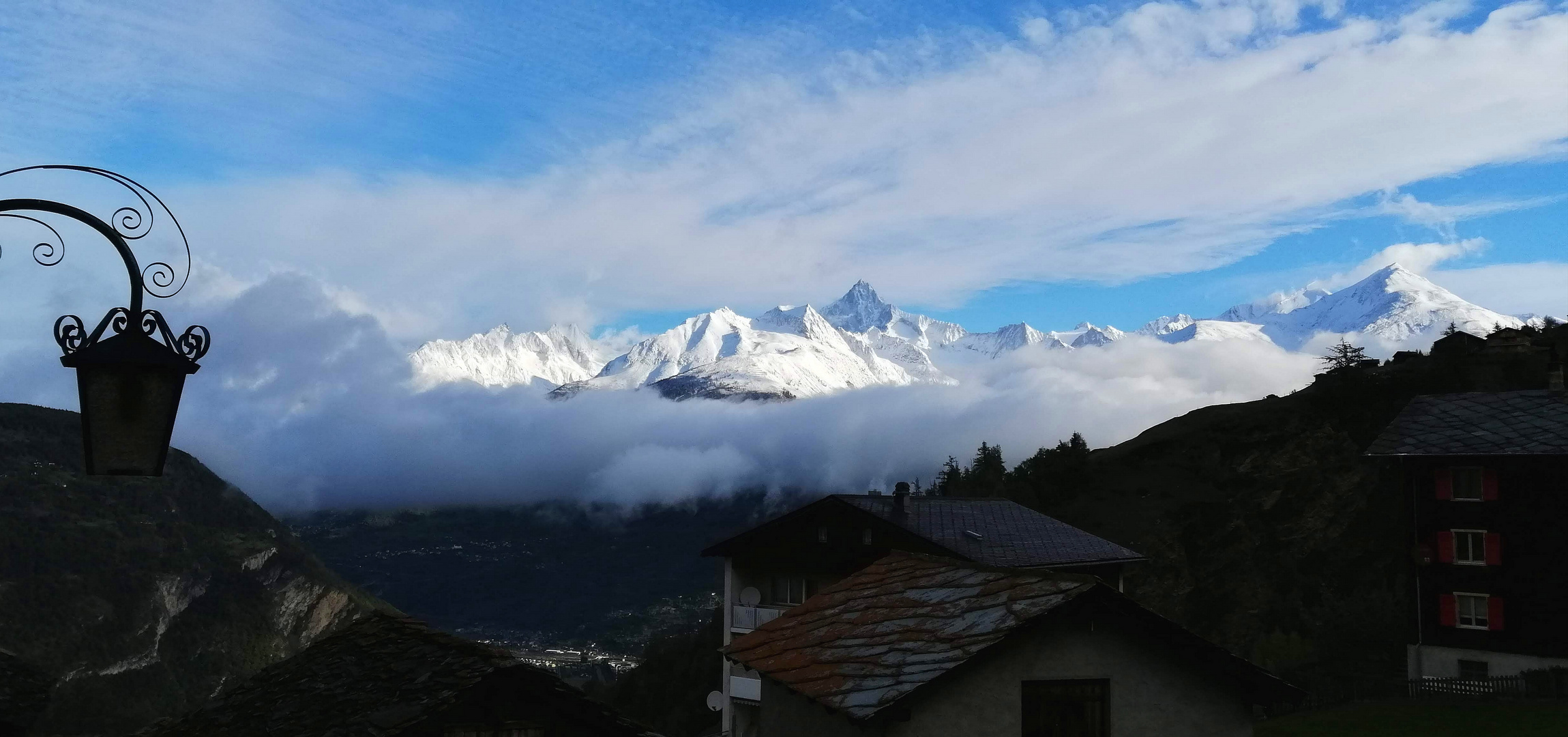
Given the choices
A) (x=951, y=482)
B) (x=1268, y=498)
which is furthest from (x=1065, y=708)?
(x=951, y=482)

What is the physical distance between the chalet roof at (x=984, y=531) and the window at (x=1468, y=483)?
13.2 meters

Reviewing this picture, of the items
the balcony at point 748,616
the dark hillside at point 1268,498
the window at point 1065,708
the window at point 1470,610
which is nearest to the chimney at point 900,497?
the balcony at point 748,616

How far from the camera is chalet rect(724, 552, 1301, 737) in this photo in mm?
13789

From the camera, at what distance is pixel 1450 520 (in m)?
48.3

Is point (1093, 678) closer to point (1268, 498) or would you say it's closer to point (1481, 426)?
point (1481, 426)

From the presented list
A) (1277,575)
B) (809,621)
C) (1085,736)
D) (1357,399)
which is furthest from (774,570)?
(1357,399)

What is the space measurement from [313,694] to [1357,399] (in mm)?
97468

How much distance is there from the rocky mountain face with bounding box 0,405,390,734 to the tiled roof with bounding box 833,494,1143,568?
110454 mm

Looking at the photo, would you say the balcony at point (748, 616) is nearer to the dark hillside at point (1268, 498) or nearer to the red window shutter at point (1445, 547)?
the red window shutter at point (1445, 547)

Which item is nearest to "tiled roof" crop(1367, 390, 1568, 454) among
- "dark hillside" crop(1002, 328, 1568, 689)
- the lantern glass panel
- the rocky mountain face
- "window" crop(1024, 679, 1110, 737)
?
"dark hillside" crop(1002, 328, 1568, 689)

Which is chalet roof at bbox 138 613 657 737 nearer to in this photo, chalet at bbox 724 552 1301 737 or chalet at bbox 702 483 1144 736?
chalet at bbox 724 552 1301 737

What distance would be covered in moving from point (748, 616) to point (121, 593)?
486ft

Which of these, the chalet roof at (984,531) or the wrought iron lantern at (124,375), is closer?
the wrought iron lantern at (124,375)

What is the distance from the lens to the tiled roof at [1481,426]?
46.0 m
